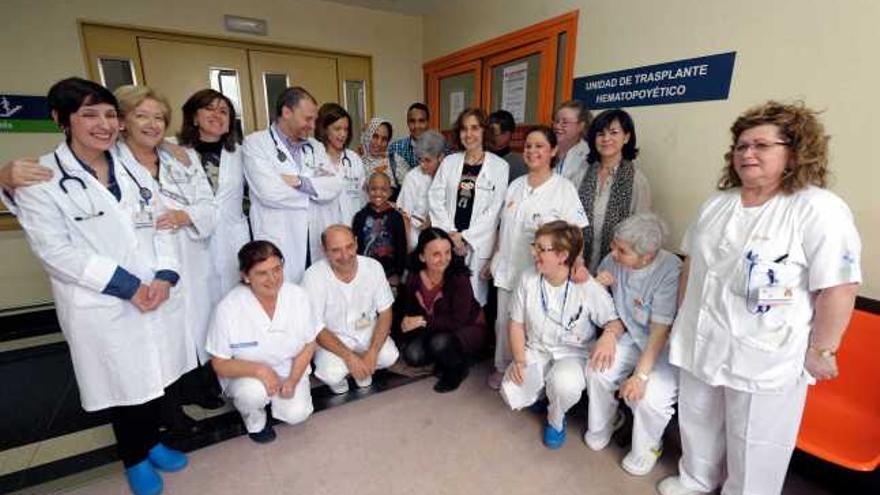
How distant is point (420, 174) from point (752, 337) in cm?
194

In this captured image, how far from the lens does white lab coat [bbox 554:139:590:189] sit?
233 centimetres

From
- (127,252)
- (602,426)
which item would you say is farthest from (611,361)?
(127,252)

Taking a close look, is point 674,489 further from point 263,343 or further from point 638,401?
point 263,343

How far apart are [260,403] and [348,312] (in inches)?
23.8

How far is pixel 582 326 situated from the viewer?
6.23 feet

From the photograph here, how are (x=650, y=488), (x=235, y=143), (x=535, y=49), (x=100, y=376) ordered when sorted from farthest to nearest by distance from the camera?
(x=535, y=49) → (x=235, y=143) → (x=650, y=488) → (x=100, y=376)

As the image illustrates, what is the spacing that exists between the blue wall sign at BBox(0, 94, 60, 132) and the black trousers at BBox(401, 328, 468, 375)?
324 cm

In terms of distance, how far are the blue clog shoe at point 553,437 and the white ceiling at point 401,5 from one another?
13.0 feet

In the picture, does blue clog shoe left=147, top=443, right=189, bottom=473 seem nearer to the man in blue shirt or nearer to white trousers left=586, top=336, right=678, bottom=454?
white trousers left=586, top=336, right=678, bottom=454

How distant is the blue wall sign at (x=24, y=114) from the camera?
293 centimetres

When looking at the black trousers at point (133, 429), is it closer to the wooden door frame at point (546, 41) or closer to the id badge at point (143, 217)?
the id badge at point (143, 217)

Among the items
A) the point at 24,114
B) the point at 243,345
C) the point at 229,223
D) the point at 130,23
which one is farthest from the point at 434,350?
the point at 130,23

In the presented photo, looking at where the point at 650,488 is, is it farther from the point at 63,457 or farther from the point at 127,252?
the point at 63,457

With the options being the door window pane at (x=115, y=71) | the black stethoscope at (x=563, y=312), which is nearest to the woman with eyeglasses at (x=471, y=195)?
the black stethoscope at (x=563, y=312)
